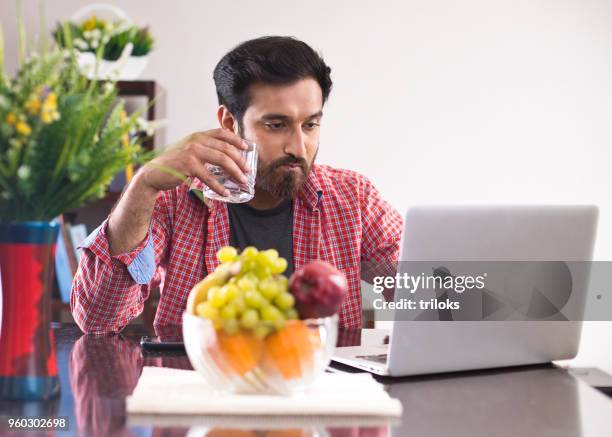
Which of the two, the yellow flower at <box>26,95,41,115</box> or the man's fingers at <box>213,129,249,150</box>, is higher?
the yellow flower at <box>26,95,41,115</box>

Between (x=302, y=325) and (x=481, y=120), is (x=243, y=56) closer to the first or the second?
(x=302, y=325)

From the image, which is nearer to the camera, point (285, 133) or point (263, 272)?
point (263, 272)

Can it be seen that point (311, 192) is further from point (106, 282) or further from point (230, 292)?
point (230, 292)

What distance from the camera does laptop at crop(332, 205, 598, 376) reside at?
1.13 meters

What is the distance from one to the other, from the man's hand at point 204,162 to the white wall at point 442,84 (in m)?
1.70

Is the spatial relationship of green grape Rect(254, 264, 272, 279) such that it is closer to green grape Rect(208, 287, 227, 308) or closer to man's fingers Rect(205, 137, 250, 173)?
green grape Rect(208, 287, 227, 308)

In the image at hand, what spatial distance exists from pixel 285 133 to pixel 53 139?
112 centimetres

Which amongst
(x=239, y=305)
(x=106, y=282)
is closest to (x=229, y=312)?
(x=239, y=305)

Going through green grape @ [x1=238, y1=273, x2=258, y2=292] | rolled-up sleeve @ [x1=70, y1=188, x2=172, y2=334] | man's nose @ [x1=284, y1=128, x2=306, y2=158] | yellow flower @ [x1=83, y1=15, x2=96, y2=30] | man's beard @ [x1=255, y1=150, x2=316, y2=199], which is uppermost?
yellow flower @ [x1=83, y1=15, x2=96, y2=30]

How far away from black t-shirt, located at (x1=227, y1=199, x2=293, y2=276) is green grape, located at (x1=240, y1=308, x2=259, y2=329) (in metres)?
1.10

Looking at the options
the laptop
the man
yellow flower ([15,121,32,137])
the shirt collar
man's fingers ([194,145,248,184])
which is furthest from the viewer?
the shirt collar

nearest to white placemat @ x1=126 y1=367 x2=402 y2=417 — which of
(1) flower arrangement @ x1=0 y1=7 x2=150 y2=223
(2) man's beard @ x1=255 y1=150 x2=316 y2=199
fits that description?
(1) flower arrangement @ x1=0 y1=7 x2=150 y2=223

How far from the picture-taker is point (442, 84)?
3.34m

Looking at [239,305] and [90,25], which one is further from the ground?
[90,25]
